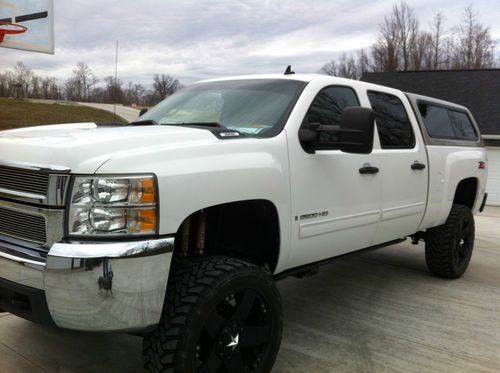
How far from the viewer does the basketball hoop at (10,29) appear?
1292cm

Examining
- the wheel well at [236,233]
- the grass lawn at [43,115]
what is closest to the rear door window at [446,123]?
the wheel well at [236,233]

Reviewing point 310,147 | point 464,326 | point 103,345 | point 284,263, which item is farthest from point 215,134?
point 464,326

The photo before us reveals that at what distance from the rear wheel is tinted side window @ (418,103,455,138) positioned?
0.89 meters

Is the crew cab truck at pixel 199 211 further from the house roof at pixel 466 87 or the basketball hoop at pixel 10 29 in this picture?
the house roof at pixel 466 87

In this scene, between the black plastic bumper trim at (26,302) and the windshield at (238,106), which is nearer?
the black plastic bumper trim at (26,302)

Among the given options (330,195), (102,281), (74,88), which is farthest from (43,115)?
(102,281)

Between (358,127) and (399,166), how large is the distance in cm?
140

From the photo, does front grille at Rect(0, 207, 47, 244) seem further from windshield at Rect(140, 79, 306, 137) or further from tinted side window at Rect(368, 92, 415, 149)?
tinted side window at Rect(368, 92, 415, 149)

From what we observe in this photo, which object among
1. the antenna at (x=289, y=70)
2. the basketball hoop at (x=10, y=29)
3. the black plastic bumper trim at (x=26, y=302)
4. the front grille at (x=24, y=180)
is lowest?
the black plastic bumper trim at (x=26, y=302)

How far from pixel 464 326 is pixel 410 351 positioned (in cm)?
89

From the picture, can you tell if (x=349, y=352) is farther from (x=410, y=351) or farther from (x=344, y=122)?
(x=344, y=122)

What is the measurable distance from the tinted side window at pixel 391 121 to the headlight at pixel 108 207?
2559 millimetres

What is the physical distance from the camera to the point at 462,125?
6.24 m

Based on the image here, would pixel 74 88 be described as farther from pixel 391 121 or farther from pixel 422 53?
pixel 422 53
